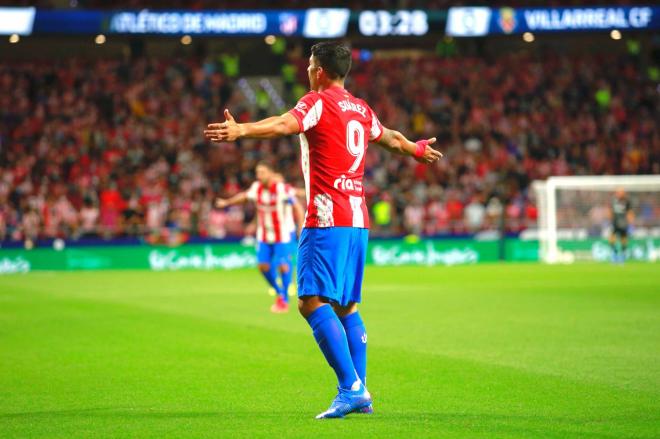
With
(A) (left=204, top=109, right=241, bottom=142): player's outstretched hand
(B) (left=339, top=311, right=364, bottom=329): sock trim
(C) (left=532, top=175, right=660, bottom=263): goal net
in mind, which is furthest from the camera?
(C) (left=532, top=175, right=660, bottom=263): goal net

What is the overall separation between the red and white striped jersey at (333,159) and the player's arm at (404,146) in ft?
1.23

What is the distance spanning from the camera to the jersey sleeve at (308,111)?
277 inches

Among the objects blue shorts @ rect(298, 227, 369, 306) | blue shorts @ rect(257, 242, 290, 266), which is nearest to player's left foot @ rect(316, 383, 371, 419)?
blue shorts @ rect(298, 227, 369, 306)

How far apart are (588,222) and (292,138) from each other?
10.4 m

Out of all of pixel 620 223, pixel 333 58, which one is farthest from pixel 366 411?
pixel 620 223

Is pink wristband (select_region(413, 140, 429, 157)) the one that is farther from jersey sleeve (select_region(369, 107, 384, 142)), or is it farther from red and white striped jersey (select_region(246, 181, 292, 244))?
red and white striped jersey (select_region(246, 181, 292, 244))

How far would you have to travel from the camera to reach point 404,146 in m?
7.88

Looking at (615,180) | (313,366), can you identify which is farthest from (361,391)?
(615,180)

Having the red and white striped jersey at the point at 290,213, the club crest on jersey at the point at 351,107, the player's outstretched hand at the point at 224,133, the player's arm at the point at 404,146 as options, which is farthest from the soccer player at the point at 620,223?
the player's outstretched hand at the point at 224,133

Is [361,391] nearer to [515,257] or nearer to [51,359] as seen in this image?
[51,359]

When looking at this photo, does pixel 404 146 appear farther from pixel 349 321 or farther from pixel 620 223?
pixel 620 223

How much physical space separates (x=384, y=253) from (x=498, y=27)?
8916 millimetres

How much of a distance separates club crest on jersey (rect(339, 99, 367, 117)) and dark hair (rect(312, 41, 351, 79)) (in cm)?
20

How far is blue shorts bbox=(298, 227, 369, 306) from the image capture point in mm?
7145
